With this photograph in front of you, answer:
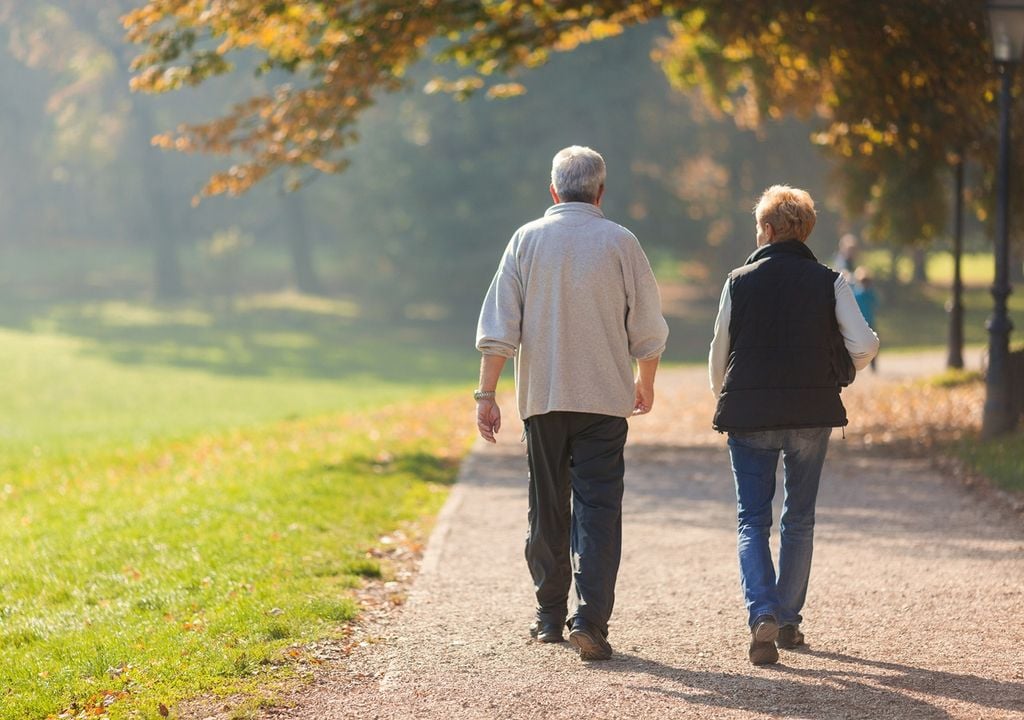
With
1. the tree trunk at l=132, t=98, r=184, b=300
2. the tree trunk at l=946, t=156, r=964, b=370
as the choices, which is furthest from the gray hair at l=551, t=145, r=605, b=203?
the tree trunk at l=132, t=98, r=184, b=300

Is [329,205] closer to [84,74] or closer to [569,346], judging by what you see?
[84,74]

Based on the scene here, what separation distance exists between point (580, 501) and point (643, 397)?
Result: 0.53 m

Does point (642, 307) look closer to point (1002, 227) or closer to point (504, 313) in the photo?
point (504, 313)

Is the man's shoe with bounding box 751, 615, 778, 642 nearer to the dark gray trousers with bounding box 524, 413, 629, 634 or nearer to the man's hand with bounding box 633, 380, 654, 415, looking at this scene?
the dark gray trousers with bounding box 524, 413, 629, 634

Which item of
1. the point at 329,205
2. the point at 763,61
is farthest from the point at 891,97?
the point at 329,205

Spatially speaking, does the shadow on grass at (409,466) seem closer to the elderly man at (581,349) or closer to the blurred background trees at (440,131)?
the blurred background trees at (440,131)

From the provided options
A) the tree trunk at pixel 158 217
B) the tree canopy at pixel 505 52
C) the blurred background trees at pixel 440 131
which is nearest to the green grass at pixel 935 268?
the blurred background trees at pixel 440 131

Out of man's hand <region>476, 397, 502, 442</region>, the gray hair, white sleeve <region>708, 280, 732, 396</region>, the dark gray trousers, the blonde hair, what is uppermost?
the gray hair

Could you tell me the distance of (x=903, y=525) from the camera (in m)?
9.02

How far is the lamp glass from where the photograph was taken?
1133 centimetres

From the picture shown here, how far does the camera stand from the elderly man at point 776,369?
5574 mm

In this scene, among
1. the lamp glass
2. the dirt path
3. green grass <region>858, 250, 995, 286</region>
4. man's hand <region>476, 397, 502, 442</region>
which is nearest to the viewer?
the dirt path

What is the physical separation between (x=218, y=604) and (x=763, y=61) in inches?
485

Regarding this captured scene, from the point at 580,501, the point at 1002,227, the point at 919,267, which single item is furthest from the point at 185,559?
the point at 919,267
